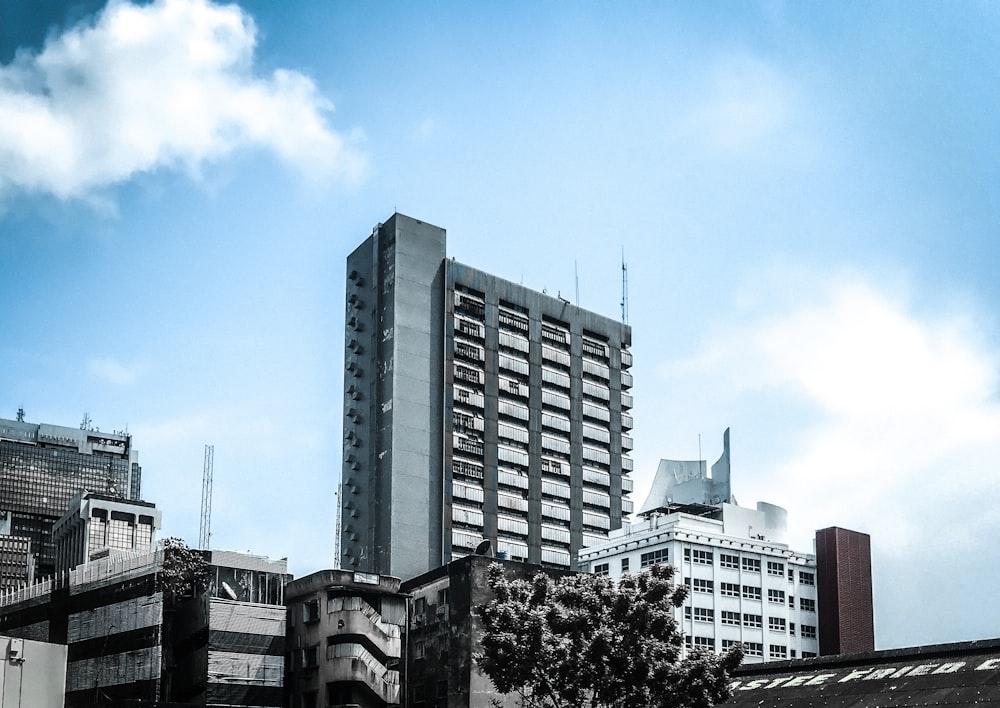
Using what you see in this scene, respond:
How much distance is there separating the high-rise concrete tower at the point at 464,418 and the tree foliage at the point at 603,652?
84082mm

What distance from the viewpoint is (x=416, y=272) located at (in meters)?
158

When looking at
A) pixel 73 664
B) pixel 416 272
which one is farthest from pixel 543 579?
pixel 416 272

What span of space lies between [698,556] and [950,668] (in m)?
69.3

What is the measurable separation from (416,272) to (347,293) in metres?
9.92

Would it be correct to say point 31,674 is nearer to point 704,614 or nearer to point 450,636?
point 450,636

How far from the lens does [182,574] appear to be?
308ft

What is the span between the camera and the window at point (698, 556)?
132 metres

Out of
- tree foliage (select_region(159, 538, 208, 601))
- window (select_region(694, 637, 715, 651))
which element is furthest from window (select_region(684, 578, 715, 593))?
tree foliage (select_region(159, 538, 208, 601))

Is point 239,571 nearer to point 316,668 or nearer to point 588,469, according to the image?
point 316,668

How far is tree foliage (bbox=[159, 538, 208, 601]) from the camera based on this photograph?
9375 cm

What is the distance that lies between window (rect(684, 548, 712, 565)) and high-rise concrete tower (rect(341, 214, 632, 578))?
31.6 m

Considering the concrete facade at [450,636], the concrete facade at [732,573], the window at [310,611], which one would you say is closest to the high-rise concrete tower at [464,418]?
the concrete facade at [732,573]

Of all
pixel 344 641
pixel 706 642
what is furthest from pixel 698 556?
pixel 344 641

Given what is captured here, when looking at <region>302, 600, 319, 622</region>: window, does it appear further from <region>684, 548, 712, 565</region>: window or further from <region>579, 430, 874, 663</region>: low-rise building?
<region>684, 548, 712, 565</region>: window
